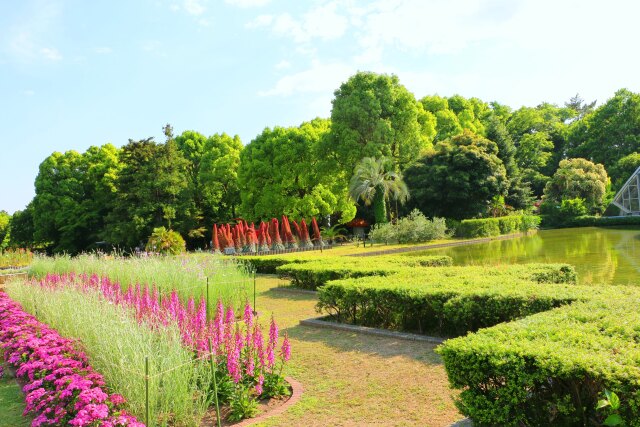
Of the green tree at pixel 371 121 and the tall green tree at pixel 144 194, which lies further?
the tall green tree at pixel 144 194

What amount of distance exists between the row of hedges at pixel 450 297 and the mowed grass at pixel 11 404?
173 inches

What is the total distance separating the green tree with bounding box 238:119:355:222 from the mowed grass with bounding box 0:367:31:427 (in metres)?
24.7

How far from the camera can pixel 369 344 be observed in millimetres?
6344

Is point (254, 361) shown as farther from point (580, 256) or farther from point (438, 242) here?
point (438, 242)

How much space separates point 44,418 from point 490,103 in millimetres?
56476

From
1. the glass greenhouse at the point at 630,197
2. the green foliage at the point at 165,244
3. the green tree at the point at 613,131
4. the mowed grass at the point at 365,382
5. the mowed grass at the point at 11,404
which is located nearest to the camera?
the mowed grass at the point at 365,382

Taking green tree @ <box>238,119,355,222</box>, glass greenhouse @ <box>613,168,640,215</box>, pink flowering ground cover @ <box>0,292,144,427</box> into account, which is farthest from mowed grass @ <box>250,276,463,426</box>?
glass greenhouse @ <box>613,168,640,215</box>

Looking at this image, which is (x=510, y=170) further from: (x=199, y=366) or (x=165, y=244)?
Result: (x=199, y=366)

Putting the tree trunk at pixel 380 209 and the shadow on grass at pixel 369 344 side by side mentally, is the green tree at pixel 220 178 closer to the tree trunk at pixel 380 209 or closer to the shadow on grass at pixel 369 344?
the tree trunk at pixel 380 209

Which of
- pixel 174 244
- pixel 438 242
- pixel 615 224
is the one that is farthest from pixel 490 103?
pixel 174 244

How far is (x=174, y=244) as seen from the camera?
2153cm

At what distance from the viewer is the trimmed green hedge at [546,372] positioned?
3.04 metres

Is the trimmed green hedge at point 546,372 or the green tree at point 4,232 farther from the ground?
the green tree at point 4,232

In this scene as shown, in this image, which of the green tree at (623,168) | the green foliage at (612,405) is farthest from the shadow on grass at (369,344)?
the green tree at (623,168)
